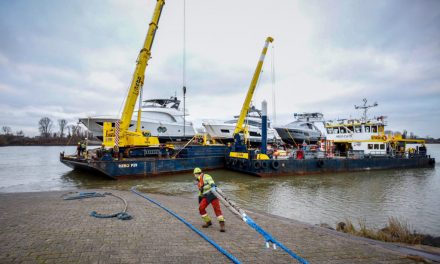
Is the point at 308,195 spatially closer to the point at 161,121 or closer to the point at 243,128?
the point at 243,128

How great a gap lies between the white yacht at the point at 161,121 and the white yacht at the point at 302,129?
17.4 meters

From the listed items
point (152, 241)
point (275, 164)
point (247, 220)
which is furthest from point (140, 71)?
point (247, 220)

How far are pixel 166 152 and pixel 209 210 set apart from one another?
12042 millimetres

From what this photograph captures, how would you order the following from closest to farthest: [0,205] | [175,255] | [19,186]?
[175,255], [0,205], [19,186]

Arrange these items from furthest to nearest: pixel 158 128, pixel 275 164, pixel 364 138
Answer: pixel 158 128, pixel 364 138, pixel 275 164

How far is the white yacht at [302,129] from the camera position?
4166cm

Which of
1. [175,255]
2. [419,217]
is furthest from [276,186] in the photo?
[175,255]

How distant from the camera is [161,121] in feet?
95.1

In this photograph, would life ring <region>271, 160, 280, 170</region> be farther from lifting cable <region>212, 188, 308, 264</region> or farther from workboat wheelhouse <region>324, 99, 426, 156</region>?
lifting cable <region>212, 188, 308, 264</region>

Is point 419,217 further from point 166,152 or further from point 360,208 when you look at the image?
point 166,152

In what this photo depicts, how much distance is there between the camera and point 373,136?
25.7 m

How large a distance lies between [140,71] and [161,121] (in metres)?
12.1

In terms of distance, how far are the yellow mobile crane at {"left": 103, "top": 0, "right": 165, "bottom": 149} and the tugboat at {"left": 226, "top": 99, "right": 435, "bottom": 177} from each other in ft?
27.4

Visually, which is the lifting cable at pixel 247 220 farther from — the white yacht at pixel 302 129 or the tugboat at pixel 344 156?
the white yacht at pixel 302 129
